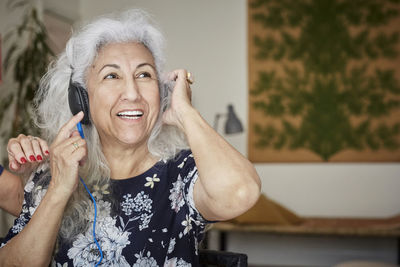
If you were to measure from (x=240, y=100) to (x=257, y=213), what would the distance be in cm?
→ 133

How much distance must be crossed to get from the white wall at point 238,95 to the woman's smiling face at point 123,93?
3069 millimetres

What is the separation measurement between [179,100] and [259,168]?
3.20m

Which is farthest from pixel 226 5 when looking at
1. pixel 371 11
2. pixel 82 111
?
pixel 82 111

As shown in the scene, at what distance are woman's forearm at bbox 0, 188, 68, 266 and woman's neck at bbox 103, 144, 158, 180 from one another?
0.32 meters

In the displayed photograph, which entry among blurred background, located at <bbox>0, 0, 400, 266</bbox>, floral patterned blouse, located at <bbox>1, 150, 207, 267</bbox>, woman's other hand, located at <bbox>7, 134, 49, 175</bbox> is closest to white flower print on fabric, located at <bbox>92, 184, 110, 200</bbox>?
floral patterned blouse, located at <bbox>1, 150, 207, 267</bbox>

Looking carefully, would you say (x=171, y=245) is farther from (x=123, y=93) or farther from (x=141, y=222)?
(x=123, y=93)

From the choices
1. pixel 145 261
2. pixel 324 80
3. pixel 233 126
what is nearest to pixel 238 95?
pixel 233 126

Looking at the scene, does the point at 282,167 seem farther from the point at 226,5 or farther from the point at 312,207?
the point at 226,5

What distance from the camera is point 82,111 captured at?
4.40 feet

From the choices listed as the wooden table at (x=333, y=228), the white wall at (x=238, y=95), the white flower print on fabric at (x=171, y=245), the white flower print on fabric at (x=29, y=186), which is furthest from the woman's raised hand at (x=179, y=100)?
the white wall at (x=238, y=95)

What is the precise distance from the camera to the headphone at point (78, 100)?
4.44ft

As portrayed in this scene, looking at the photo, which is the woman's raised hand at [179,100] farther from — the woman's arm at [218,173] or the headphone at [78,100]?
the headphone at [78,100]

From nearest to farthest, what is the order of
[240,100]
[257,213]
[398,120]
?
[257,213] → [398,120] → [240,100]

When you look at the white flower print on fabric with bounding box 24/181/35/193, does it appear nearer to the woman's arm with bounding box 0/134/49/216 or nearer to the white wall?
the woman's arm with bounding box 0/134/49/216
